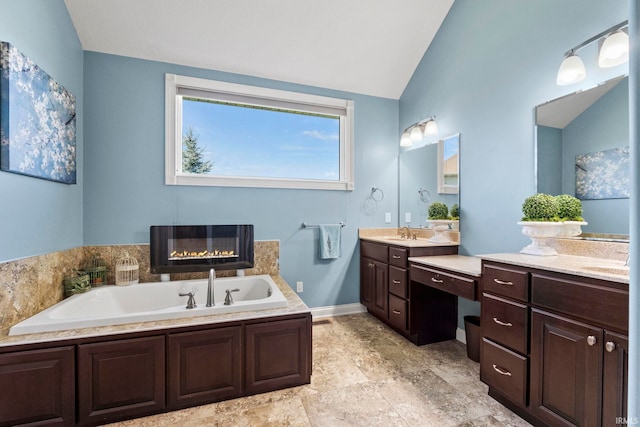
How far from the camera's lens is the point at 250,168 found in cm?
325

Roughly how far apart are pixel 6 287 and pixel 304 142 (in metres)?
2.70

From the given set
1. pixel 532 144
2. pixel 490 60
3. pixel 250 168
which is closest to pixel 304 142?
pixel 250 168

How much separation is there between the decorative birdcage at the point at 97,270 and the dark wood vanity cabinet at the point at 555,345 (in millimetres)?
3092

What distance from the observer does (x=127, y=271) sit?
2699mm

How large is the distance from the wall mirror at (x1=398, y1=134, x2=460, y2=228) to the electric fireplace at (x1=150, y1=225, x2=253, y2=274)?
1841 mm

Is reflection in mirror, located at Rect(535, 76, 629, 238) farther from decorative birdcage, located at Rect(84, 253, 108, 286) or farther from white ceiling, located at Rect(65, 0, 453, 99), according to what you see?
decorative birdcage, located at Rect(84, 253, 108, 286)

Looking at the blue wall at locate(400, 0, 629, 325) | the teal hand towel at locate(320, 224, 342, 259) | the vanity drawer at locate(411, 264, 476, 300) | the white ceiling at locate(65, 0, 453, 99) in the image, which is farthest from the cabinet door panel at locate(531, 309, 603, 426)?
the white ceiling at locate(65, 0, 453, 99)

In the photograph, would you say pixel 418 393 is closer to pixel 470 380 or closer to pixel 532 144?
pixel 470 380

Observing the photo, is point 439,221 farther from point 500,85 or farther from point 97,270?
point 97,270

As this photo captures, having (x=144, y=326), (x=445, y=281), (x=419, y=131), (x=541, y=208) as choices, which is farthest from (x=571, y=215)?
(x=144, y=326)

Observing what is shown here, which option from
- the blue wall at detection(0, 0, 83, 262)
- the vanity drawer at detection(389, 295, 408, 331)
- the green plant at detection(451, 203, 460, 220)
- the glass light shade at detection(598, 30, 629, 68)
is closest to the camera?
the glass light shade at detection(598, 30, 629, 68)

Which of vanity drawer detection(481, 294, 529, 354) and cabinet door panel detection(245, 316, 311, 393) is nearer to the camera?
vanity drawer detection(481, 294, 529, 354)

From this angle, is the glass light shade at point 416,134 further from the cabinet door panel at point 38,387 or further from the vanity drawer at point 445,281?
the cabinet door panel at point 38,387

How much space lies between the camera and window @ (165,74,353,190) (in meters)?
2.99
